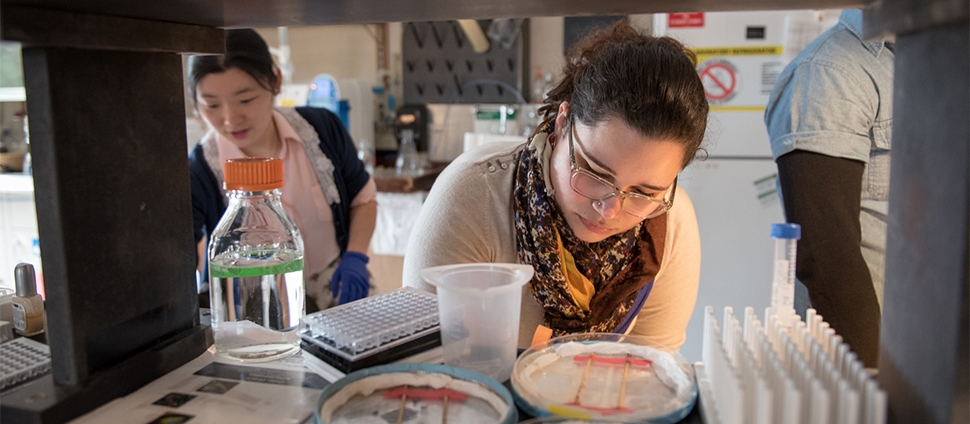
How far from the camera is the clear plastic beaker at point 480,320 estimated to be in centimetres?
66

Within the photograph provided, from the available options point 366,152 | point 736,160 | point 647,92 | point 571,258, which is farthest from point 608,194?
point 366,152

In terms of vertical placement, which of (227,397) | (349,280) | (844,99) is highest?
(844,99)

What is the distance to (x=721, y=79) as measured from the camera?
270cm

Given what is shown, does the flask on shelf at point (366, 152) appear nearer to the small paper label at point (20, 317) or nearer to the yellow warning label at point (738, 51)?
the yellow warning label at point (738, 51)

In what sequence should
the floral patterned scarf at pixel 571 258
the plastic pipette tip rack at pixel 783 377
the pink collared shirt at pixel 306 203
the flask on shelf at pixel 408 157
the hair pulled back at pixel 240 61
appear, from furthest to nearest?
1. the flask on shelf at pixel 408 157
2. the pink collared shirt at pixel 306 203
3. the hair pulled back at pixel 240 61
4. the floral patterned scarf at pixel 571 258
5. the plastic pipette tip rack at pixel 783 377

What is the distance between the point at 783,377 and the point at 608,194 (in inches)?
20.9

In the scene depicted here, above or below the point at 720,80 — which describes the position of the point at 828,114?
below

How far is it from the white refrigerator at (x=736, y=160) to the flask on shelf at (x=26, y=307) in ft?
7.54

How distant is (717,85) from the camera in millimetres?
2703

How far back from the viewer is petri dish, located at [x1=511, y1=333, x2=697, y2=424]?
0.58 metres

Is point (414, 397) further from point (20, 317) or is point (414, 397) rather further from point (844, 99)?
point (844, 99)

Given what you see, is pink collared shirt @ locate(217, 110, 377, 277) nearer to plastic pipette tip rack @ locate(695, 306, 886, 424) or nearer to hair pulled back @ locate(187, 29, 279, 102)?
hair pulled back @ locate(187, 29, 279, 102)

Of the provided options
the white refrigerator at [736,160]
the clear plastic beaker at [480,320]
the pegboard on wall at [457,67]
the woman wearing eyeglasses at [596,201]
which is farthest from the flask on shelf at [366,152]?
the clear plastic beaker at [480,320]

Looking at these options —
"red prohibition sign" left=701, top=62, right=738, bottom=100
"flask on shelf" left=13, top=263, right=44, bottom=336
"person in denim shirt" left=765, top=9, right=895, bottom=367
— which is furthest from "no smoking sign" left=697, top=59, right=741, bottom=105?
"flask on shelf" left=13, top=263, right=44, bottom=336
